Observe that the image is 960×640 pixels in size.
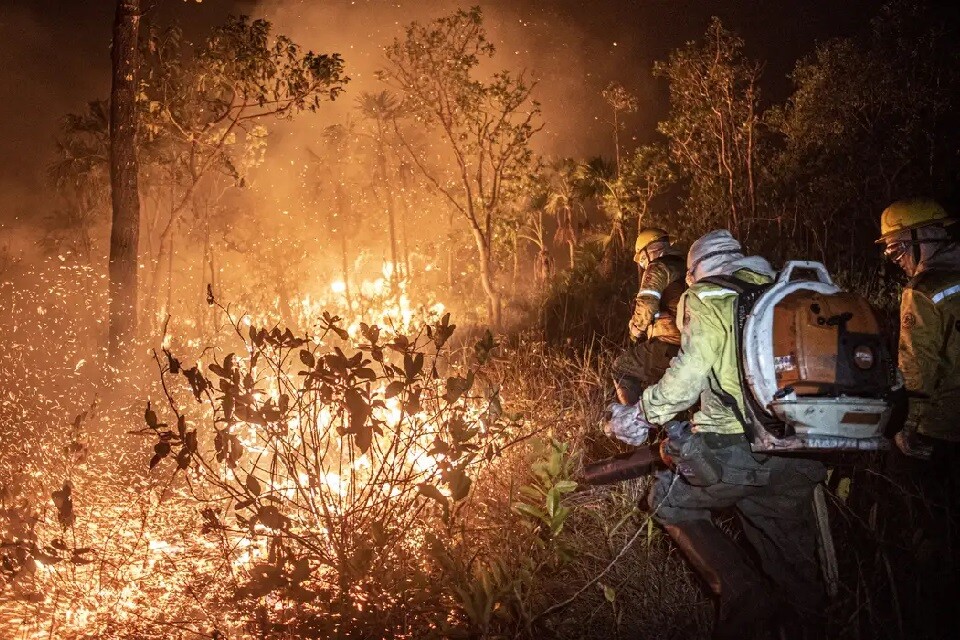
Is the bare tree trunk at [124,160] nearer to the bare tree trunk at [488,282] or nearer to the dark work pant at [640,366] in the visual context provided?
the dark work pant at [640,366]

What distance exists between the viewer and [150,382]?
808 cm

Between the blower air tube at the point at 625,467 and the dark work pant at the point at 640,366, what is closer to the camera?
the blower air tube at the point at 625,467

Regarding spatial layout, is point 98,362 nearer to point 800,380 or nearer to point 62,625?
point 62,625

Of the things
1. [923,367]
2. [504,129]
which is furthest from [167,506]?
[504,129]

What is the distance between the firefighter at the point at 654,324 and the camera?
5398 millimetres

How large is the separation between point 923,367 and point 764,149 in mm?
20300

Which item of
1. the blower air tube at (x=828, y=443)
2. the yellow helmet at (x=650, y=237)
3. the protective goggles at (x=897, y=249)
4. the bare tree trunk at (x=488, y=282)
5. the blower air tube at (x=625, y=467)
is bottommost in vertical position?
the blower air tube at (x=625, y=467)

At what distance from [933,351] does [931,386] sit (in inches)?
6.8

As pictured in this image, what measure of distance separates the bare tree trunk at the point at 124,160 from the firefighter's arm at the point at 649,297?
19.0 ft

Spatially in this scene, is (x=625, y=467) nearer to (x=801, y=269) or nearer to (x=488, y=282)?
(x=801, y=269)

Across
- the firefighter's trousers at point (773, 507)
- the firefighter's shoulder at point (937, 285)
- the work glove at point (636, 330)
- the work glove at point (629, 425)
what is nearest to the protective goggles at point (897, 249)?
the firefighter's shoulder at point (937, 285)

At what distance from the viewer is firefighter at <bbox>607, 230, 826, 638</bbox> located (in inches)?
126

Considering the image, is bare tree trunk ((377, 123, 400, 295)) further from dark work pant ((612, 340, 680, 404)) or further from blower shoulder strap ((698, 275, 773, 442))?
blower shoulder strap ((698, 275, 773, 442))

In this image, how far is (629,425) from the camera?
3.48 metres
